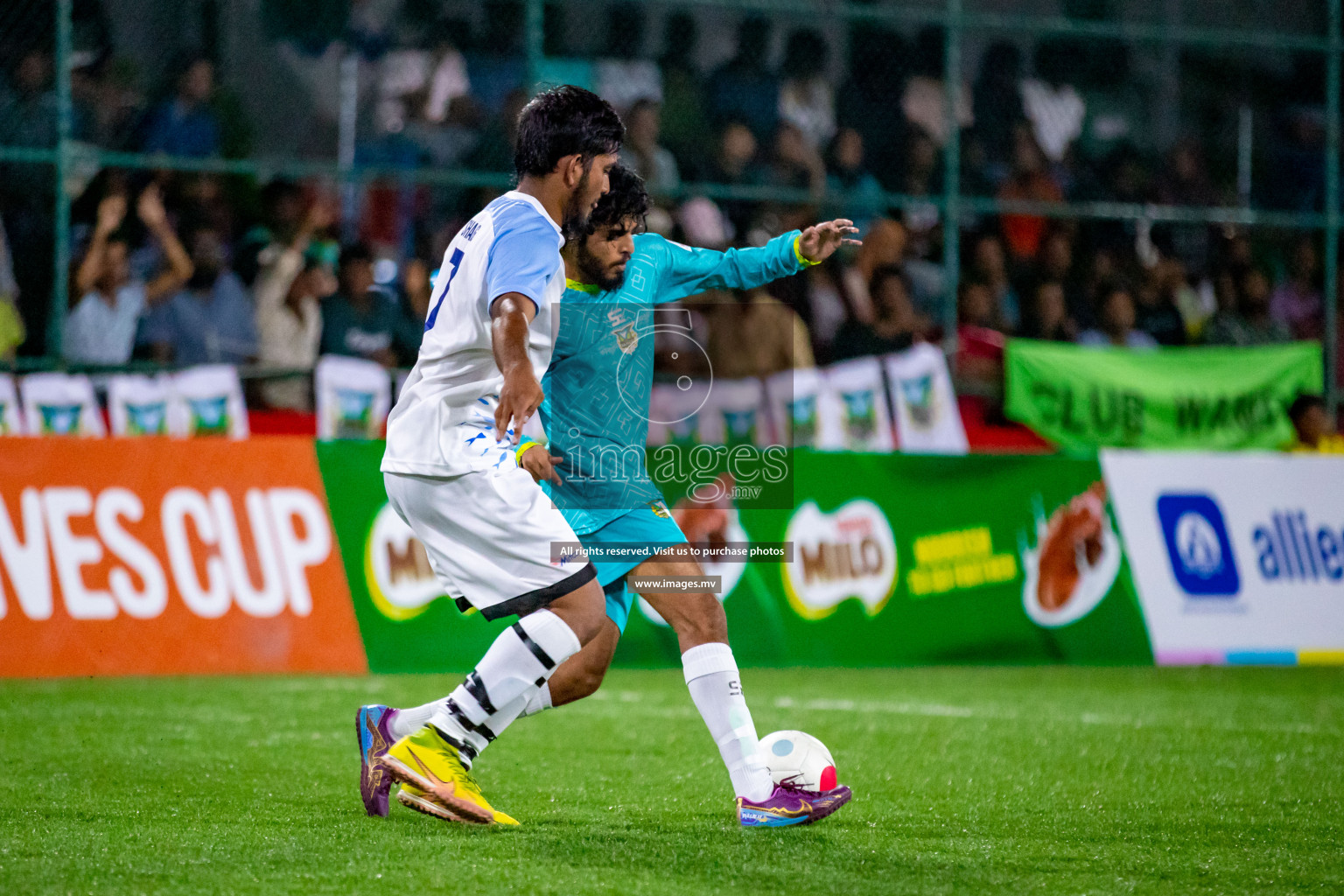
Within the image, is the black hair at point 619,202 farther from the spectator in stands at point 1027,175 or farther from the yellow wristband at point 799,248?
the spectator in stands at point 1027,175

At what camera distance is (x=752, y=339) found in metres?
11.5

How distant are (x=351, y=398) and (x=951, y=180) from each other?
4.85 meters

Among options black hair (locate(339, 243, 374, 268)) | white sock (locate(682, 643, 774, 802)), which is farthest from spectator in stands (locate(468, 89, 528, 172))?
white sock (locate(682, 643, 774, 802))

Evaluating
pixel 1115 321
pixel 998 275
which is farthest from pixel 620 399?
pixel 1115 321

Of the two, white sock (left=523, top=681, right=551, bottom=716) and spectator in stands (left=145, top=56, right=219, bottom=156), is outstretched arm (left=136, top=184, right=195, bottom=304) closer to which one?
spectator in stands (left=145, top=56, right=219, bottom=156)

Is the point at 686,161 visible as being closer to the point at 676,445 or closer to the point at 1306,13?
the point at 676,445

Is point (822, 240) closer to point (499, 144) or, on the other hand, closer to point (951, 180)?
point (499, 144)

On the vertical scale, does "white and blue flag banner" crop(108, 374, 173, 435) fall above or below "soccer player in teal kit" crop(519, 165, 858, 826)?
below

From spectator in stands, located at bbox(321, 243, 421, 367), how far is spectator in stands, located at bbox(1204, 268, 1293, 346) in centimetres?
653

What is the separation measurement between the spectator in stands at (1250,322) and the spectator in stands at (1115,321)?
0.58m

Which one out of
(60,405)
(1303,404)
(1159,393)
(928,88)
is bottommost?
(1303,404)

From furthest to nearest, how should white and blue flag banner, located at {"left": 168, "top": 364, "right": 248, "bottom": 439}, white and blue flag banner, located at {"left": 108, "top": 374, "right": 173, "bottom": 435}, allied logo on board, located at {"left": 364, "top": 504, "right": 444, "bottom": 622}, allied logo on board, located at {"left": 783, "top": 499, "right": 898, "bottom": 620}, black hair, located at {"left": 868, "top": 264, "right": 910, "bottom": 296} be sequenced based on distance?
black hair, located at {"left": 868, "top": 264, "right": 910, "bottom": 296} → white and blue flag banner, located at {"left": 168, "top": 364, "right": 248, "bottom": 439} → white and blue flag banner, located at {"left": 108, "top": 374, "right": 173, "bottom": 435} → allied logo on board, located at {"left": 783, "top": 499, "right": 898, "bottom": 620} → allied logo on board, located at {"left": 364, "top": 504, "right": 444, "bottom": 622}

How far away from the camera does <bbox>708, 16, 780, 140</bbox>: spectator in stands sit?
41.5ft

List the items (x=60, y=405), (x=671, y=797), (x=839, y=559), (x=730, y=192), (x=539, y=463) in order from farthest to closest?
(x=730, y=192), (x=839, y=559), (x=60, y=405), (x=671, y=797), (x=539, y=463)
